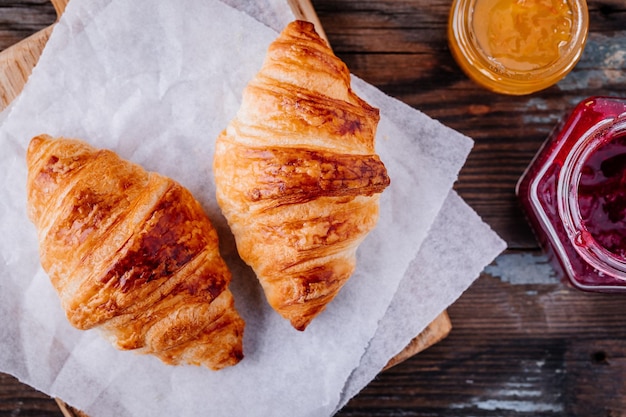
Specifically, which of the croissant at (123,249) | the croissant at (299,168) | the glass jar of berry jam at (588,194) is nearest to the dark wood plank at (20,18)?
the croissant at (123,249)

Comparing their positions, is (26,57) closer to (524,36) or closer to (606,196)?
(524,36)

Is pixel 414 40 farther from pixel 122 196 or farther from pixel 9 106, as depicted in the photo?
pixel 9 106

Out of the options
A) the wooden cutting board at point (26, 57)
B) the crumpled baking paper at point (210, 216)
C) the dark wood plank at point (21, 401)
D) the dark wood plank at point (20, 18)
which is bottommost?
the dark wood plank at point (21, 401)

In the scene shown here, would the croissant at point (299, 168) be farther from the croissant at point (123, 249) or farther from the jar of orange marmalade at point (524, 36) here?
the jar of orange marmalade at point (524, 36)

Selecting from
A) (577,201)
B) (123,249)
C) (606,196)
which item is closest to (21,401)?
(123,249)

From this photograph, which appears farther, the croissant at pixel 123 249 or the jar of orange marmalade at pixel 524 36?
the jar of orange marmalade at pixel 524 36

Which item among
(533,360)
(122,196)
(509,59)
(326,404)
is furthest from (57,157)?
(533,360)

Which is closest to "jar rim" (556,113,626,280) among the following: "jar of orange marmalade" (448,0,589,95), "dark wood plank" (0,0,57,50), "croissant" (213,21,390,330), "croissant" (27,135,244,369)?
"jar of orange marmalade" (448,0,589,95)

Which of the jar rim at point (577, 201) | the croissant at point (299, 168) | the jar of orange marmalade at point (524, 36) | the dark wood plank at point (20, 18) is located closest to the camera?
the croissant at point (299, 168)
